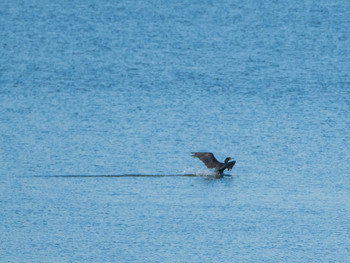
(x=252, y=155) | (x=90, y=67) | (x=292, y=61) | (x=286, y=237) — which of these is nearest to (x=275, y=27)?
(x=292, y=61)

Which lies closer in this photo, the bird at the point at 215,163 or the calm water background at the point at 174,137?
the calm water background at the point at 174,137

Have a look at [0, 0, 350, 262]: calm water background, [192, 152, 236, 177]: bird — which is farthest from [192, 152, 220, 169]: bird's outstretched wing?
[0, 0, 350, 262]: calm water background

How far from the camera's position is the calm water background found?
1325cm

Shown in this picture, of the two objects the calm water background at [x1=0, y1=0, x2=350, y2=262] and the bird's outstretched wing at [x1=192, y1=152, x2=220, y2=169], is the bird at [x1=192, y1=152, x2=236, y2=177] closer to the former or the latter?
the bird's outstretched wing at [x1=192, y1=152, x2=220, y2=169]

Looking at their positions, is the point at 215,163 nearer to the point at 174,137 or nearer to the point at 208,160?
the point at 208,160

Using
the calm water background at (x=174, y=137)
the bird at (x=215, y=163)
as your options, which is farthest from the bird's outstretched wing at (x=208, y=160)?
the calm water background at (x=174, y=137)

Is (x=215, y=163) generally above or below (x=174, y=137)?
below

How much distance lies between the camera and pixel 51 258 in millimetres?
12203

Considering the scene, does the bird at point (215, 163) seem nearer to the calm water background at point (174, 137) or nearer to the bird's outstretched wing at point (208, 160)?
the bird's outstretched wing at point (208, 160)

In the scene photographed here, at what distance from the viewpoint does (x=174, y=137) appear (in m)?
20.7

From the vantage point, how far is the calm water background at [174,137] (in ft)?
43.5

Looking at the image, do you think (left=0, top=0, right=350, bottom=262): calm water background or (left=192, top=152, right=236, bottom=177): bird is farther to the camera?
(left=192, top=152, right=236, bottom=177): bird

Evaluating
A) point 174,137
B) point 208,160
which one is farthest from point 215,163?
point 174,137

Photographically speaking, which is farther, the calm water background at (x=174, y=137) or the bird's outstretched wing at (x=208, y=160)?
the bird's outstretched wing at (x=208, y=160)
